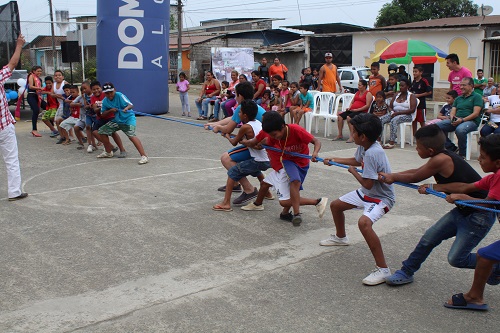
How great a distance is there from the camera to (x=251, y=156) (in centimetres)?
699

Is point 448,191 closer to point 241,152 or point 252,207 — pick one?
point 252,207

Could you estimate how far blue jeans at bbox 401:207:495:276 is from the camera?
419 centimetres

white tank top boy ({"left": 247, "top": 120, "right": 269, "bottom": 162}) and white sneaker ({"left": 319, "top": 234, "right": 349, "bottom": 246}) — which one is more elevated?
white tank top boy ({"left": 247, "top": 120, "right": 269, "bottom": 162})

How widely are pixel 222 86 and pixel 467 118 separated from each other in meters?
8.77

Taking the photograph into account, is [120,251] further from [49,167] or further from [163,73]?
[163,73]

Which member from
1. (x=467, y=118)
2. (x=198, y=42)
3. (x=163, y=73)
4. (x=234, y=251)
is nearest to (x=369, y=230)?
(x=234, y=251)

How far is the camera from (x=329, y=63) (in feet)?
50.6

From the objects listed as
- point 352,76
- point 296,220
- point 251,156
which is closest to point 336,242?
point 296,220

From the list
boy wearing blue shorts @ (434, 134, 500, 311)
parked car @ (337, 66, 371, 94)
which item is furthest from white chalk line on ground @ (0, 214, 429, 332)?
parked car @ (337, 66, 371, 94)

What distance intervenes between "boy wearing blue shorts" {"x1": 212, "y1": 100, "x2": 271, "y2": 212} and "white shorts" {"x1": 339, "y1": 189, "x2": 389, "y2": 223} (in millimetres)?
1903

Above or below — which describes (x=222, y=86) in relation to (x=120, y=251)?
above

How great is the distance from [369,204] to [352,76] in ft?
70.6

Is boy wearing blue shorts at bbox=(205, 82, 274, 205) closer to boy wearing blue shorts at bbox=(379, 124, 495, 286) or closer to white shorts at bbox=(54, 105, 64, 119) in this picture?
boy wearing blue shorts at bbox=(379, 124, 495, 286)

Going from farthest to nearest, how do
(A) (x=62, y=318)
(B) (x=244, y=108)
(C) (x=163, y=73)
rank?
(C) (x=163, y=73) < (B) (x=244, y=108) < (A) (x=62, y=318)
